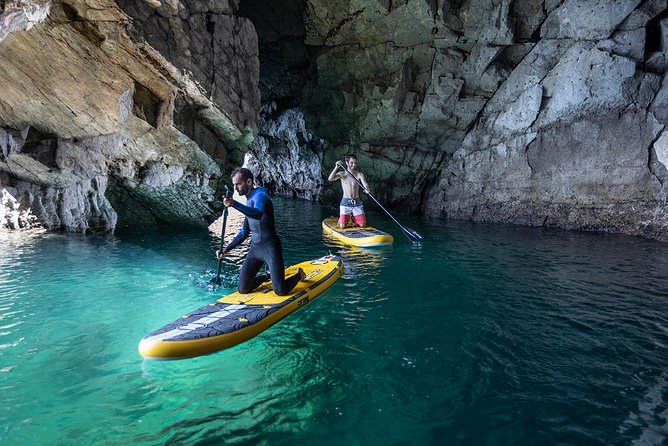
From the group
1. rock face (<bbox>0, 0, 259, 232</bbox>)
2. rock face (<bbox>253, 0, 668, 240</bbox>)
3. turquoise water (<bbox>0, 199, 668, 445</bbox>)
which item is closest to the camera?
turquoise water (<bbox>0, 199, 668, 445</bbox>)

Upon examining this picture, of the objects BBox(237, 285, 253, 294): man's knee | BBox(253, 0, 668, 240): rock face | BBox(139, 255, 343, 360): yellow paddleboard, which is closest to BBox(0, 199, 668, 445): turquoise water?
BBox(139, 255, 343, 360): yellow paddleboard

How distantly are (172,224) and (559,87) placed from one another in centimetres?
1458

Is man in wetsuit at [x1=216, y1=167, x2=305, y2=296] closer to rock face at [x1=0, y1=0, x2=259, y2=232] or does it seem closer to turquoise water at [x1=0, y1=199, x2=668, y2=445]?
turquoise water at [x1=0, y1=199, x2=668, y2=445]

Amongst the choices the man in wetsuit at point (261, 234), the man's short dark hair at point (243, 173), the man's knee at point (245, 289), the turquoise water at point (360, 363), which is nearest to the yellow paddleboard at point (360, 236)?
the turquoise water at point (360, 363)

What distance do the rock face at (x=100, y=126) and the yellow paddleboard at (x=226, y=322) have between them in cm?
547

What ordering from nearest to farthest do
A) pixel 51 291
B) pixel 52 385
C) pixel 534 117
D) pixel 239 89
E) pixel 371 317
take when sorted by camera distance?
pixel 52 385, pixel 371 317, pixel 51 291, pixel 239 89, pixel 534 117

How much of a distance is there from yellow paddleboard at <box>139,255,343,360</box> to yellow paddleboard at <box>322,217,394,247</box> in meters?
4.06

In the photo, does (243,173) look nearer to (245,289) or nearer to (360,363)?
(245,289)

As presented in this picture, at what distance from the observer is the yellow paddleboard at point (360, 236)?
10227 mm

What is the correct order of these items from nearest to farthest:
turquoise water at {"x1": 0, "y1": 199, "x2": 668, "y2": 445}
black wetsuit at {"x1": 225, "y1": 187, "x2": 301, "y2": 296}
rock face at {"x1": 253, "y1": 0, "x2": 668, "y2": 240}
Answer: turquoise water at {"x1": 0, "y1": 199, "x2": 668, "y2": 445} → black wetsuit at {"x1": 225, "y1": 187, "x2": 301, "y2": 296} → rock face at {"x1": 253, "y1": 0, "x2": 668, "y2": 240}

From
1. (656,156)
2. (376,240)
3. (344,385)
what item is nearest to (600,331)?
(344,385)

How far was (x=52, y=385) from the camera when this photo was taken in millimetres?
3621

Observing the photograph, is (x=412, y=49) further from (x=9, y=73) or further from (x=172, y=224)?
(x=9, y=73)

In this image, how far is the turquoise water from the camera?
3074 mm
